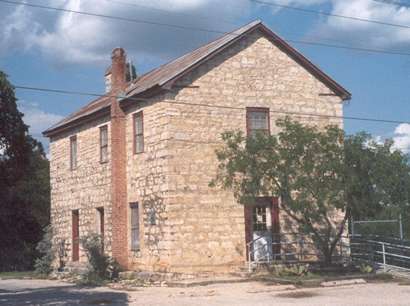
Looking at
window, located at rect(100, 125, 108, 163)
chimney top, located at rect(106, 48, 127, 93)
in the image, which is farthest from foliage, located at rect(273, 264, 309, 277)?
chimney top, located at rect(106, 48, 127, 93)

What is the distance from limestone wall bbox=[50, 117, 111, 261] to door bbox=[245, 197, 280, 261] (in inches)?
239

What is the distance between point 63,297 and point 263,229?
8.02 meters

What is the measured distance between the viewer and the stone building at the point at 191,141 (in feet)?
78.0

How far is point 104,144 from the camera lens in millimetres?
28453

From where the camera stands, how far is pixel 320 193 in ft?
72.3

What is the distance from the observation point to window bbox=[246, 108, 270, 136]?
2553 centimetres

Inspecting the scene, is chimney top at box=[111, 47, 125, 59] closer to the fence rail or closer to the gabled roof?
the gabled roof

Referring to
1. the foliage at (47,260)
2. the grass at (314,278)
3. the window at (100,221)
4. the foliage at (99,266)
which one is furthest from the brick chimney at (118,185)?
the foliage at (47,260)

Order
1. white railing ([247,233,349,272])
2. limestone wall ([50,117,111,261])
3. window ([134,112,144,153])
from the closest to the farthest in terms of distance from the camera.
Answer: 1. white railing ([247,233,349,272])
2. window ([134,112,144,153])
3. limestone wall ([50,117,111,261])

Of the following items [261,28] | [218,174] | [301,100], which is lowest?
[218,174]

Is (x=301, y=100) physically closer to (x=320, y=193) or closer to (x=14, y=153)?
(x=320, y=193)

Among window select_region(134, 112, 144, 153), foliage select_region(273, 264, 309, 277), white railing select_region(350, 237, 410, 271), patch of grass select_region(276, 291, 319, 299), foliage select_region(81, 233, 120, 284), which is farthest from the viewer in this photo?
white railing select_region(350, 237, 410, 271)

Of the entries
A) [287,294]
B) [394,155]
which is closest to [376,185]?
[394,155]

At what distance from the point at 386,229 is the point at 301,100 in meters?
10.6
